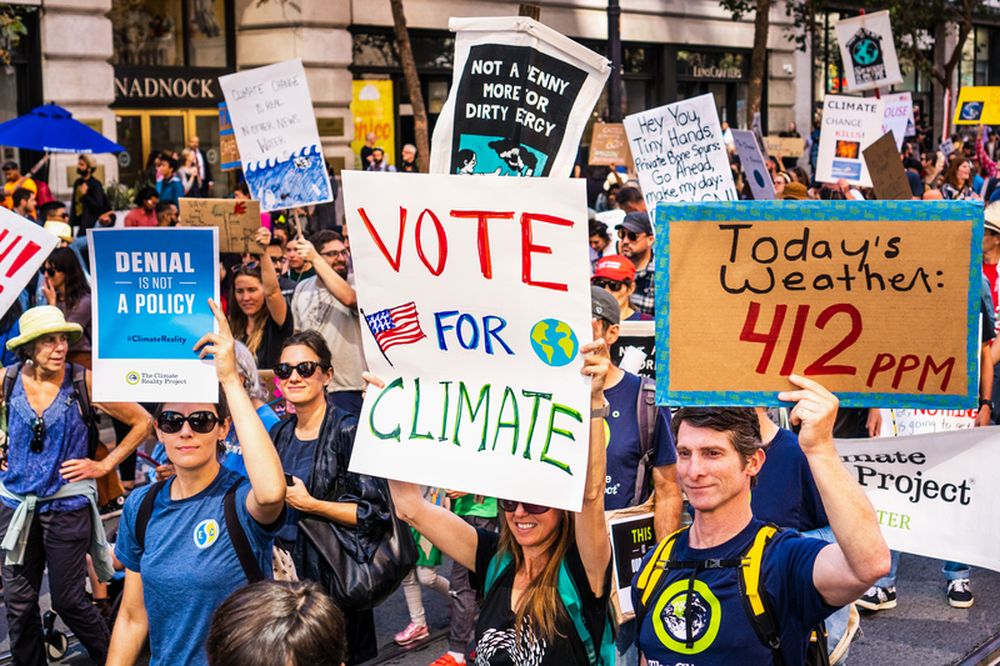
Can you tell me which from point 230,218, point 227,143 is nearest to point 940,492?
point 230,218

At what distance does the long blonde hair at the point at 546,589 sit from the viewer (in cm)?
399

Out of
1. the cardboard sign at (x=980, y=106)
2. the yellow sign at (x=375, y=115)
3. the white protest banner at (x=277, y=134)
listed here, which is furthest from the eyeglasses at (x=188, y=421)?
the yellow sign at (x=375, y=115)

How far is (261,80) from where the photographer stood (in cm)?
1031

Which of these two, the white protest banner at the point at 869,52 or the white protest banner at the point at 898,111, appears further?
the white protest banner at the point at 898,111

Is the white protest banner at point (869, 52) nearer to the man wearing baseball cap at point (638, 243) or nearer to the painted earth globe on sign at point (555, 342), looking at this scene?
the man wearing baseball cap at point (638, 243)

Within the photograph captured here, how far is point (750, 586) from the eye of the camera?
357 centimetres

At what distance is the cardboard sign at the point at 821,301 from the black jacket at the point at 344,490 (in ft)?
5.53

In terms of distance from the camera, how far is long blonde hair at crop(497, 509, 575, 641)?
3.99m

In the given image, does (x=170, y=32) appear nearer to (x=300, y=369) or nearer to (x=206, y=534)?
(x=300, y=369)

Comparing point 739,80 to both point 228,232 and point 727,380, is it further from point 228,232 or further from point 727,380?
point 727,380

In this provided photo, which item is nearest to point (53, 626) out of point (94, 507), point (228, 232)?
point (94, 507)

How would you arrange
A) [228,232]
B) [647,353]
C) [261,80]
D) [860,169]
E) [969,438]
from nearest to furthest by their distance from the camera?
[969,438] < [647,353] < [228,232] < [261,80] < [860,169]

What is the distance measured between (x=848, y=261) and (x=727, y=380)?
413mm

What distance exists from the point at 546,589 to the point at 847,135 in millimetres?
12651
